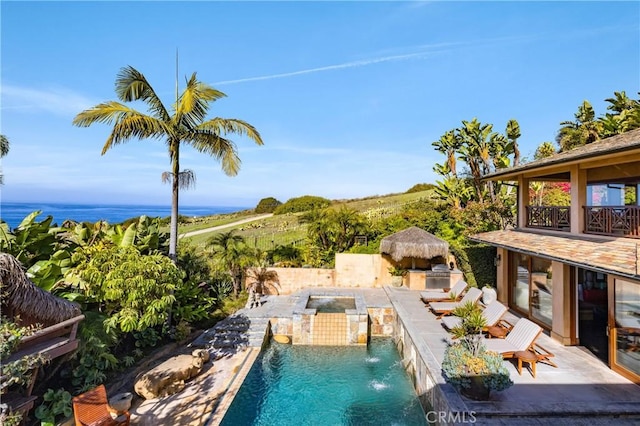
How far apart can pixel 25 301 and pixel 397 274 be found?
16879 millimetres

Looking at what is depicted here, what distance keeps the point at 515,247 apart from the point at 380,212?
17374 mm

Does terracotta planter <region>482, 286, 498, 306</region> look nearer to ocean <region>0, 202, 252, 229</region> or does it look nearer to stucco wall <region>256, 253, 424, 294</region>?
stucco wall <region>256, 253, 424, 294</region>

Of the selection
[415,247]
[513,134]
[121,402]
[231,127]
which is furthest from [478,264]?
[121,402]

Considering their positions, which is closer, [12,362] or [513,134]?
[12,362]

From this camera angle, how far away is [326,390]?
31.8ft

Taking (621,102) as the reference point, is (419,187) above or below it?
below

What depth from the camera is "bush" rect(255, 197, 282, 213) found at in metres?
63.3

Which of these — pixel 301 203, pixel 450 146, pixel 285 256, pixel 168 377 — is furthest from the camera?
pixel 301 203

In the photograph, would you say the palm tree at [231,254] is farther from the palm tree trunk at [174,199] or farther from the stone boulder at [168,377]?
the stone boulder at [168,377]

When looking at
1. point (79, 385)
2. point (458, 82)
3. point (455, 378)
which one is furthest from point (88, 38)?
point (458, 82)

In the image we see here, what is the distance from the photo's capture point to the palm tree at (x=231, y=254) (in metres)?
17.6

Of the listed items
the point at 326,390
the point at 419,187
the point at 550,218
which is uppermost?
the point at 419,187

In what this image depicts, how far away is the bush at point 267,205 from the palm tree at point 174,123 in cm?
4894

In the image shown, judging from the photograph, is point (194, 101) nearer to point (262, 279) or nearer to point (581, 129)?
point (262, 279)
